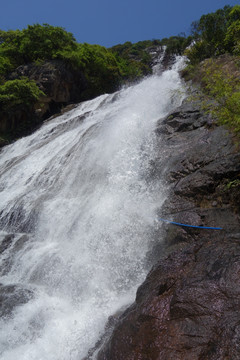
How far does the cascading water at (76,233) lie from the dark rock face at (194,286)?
828mm

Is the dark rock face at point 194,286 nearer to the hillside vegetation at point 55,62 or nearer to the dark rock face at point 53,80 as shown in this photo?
the hillside vegetation at point 55,62

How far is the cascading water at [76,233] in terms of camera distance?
4824 mm

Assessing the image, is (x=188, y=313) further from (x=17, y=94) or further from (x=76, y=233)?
(x=17, y=94)

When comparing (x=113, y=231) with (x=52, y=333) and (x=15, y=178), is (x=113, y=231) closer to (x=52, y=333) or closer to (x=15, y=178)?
(x=52, y=333)

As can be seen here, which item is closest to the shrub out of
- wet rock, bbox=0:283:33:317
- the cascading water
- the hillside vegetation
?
the hillside vegetation

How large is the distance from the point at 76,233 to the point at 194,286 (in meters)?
4.37

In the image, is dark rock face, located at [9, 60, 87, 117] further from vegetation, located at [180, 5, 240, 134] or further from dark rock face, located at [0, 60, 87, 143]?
vegetation, located at [180, 5, 240, 134]

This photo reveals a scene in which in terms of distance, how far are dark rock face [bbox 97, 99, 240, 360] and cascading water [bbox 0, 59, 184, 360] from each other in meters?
0.83

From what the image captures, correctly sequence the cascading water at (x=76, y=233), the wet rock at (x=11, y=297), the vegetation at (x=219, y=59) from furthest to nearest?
the vegetation at (x=219, y=59)
the wet rock at (x=11, y=297)
the cascading water at (x=76, y=233)

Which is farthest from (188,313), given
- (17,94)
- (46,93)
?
(46,93)

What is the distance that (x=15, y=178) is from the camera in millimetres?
11852

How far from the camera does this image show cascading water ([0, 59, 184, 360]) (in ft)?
15.8

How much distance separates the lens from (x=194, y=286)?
343 centimetres

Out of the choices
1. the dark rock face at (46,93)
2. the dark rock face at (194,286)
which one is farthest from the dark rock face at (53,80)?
the dark rock face at (194,286)
